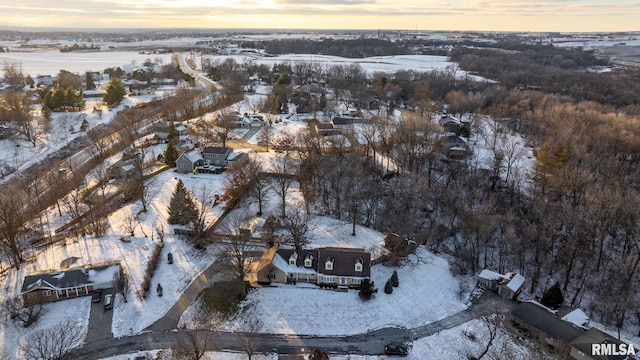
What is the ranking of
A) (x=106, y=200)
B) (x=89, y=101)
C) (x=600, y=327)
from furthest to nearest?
(x=89, y=101) → (x=106, y=200) → (x=600, y=327)

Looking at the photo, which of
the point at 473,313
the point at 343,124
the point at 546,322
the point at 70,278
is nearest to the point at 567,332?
the point at 546,322

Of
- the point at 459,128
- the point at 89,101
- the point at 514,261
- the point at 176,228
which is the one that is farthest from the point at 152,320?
the point at 89,101

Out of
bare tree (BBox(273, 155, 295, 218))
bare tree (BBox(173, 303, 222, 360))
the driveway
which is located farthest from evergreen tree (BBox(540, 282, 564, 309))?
the driveway

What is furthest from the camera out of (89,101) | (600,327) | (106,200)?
(89,101)

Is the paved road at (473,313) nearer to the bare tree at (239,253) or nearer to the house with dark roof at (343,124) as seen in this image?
the bare tree at (239,253)

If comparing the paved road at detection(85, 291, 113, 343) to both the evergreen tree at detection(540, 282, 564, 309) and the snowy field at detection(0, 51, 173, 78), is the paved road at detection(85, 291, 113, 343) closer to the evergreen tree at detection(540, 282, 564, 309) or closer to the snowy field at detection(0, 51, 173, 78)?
the evergreen tree at detection(540, 282, 564, 309)

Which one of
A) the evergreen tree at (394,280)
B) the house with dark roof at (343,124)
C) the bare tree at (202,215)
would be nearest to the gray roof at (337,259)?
the evergreen tree at (394,280)

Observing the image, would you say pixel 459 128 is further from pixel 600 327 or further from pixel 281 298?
pixel 281 298

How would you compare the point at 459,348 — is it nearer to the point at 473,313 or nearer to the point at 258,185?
the point at 473,313
